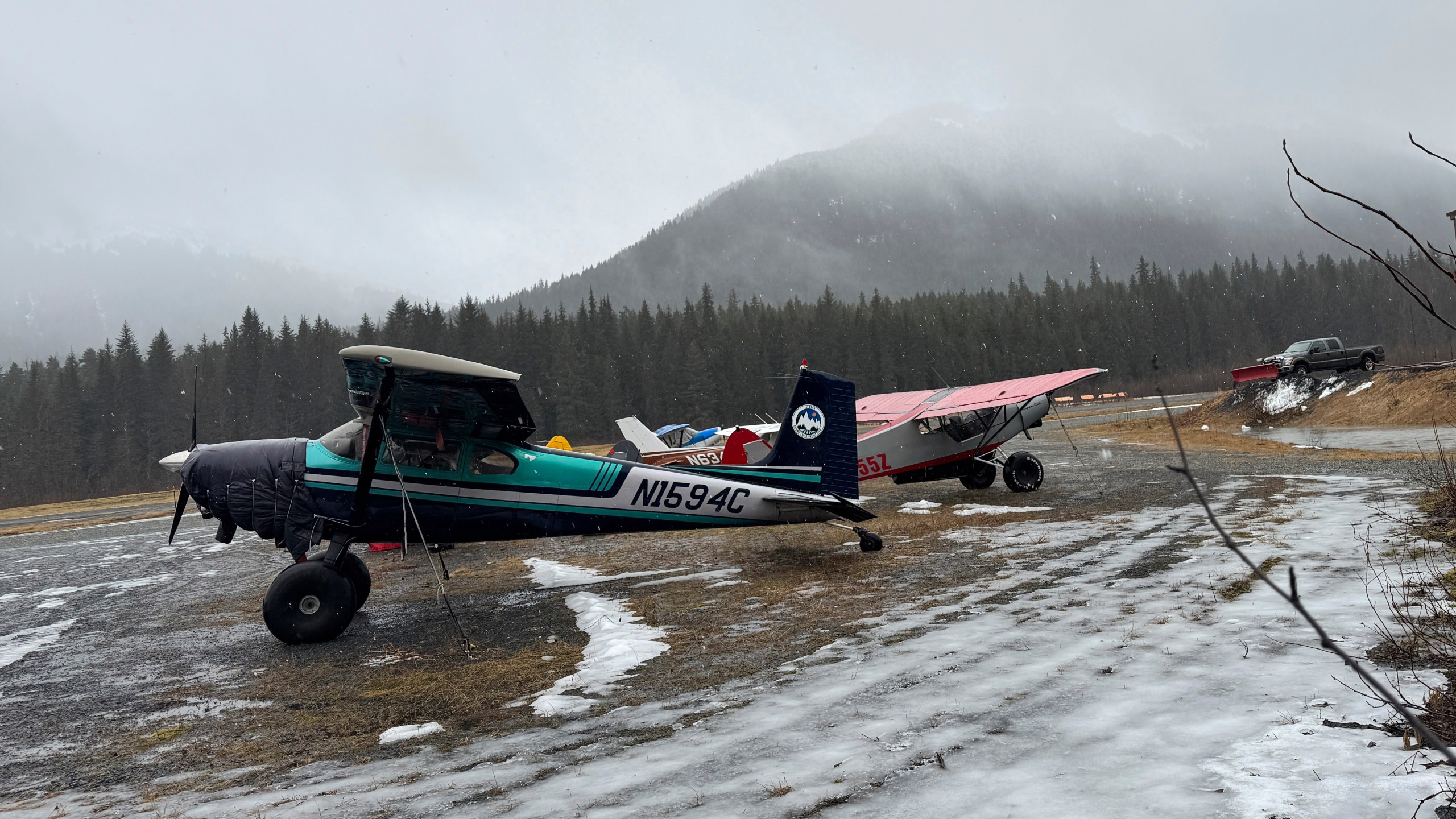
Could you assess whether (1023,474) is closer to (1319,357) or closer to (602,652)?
(602,652)

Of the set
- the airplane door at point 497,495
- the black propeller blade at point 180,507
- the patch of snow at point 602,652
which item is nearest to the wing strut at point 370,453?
the airplane door at point 497,495

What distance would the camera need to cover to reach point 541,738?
4.69 m

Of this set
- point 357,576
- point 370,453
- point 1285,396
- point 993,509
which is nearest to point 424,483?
point 370,453

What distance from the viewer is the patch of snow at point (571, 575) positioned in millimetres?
10141

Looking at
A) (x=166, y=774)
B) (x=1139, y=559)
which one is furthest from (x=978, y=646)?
(x=166, y=774)

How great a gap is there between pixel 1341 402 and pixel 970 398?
23362mm

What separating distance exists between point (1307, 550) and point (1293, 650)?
13.3ft

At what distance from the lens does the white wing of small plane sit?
78.4 feet

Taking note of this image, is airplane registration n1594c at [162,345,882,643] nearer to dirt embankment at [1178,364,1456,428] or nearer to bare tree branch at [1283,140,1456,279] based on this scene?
bare tree branch at [1283,140,1456,279]

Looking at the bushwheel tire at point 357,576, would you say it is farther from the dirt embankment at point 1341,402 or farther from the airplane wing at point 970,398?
the dirt embankment at point 1341,402

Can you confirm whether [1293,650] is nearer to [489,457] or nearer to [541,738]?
[541,738]

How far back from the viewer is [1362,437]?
2316 centimetres

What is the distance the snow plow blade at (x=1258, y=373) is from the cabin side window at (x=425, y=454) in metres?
36.4

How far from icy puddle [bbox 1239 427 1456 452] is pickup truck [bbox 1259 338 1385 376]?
7417mm
